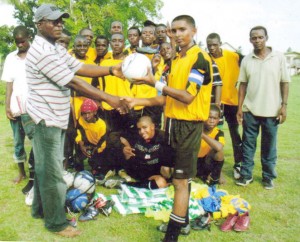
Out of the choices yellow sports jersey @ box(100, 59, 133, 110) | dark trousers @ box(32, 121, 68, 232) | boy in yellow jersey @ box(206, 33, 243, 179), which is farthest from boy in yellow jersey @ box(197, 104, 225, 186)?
dark trousers @ box(32, 121, 68, 232)

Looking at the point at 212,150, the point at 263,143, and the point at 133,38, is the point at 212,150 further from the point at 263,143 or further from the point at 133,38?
the point at 133,38

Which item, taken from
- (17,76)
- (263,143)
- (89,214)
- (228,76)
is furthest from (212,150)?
(17,76)

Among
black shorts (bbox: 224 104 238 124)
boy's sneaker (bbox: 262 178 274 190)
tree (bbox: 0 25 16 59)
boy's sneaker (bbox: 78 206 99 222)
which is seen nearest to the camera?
boy's sneaker (bbox: 78 206 99 222)

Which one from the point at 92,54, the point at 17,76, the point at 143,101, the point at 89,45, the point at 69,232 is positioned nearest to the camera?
the point at 143,101

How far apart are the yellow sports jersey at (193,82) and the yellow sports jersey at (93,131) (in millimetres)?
2557

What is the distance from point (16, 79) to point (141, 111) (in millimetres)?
2221

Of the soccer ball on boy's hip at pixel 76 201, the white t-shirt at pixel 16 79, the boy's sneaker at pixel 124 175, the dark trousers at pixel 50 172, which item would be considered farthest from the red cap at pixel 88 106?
the dark trousers at pixel 50 172

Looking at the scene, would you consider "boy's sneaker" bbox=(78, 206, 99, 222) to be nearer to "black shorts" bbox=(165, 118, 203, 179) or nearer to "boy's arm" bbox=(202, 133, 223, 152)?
"black shorts" bbox=(165, 118, 203, 179)

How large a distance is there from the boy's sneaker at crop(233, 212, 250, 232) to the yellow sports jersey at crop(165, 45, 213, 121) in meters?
1.50

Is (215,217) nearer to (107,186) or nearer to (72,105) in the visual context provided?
(107,186)

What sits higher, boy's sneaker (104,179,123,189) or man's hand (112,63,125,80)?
man's hand (112,63,125,80)

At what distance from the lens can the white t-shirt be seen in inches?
211

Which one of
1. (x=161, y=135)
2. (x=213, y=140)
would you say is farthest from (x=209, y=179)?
(x=161, y=135)

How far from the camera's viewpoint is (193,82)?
11.5ft
